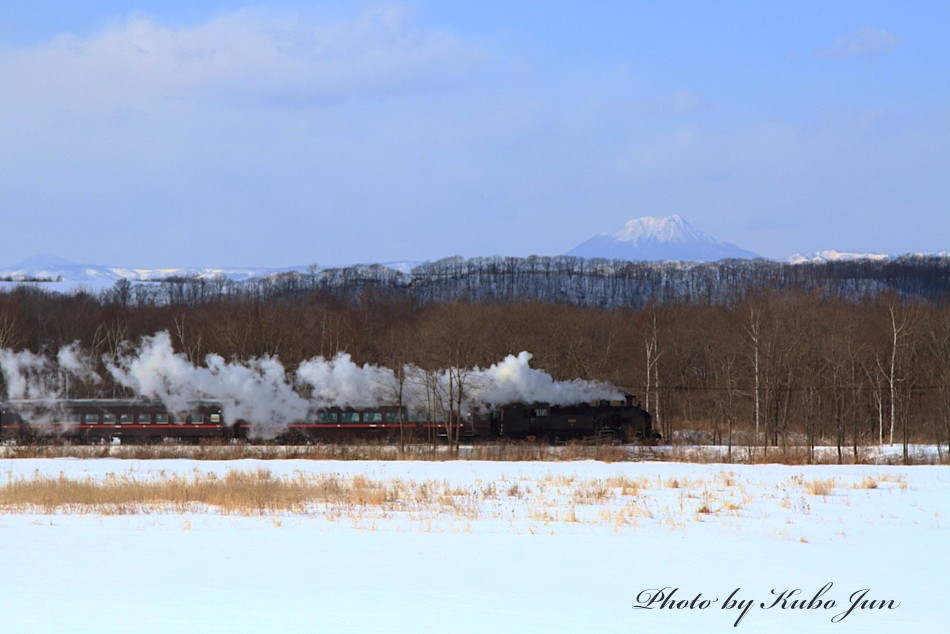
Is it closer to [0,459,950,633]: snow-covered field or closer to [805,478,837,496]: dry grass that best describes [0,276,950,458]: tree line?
[805,478,837,496]: dry grass

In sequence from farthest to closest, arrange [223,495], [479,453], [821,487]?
[479,453]
[821,487]
[223,495]

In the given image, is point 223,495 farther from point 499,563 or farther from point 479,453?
point 479,453

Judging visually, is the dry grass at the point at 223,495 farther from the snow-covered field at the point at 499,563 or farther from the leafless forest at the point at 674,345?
the leafless forest at the point at 674,345

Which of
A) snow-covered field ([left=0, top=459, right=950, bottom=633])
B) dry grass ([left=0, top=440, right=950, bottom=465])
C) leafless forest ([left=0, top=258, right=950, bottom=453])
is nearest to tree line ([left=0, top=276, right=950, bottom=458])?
leafless forest ([left=0, top=258, right=950, bottom=453])

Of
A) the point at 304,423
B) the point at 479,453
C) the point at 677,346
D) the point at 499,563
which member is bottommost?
the point at 479,453

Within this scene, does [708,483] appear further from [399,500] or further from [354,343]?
[354,343]

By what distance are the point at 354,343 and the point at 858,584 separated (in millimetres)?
77004

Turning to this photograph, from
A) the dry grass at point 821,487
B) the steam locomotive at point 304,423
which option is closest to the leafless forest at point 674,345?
the steam locomotive at point 304,423

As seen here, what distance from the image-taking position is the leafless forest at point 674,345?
6122 centimetres

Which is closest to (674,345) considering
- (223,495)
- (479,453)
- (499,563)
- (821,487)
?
(479,453)

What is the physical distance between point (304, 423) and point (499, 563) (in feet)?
121

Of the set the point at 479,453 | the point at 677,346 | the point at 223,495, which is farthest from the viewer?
the point at 677,346

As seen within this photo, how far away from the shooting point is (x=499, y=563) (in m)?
16.7

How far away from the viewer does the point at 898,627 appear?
488 inches
